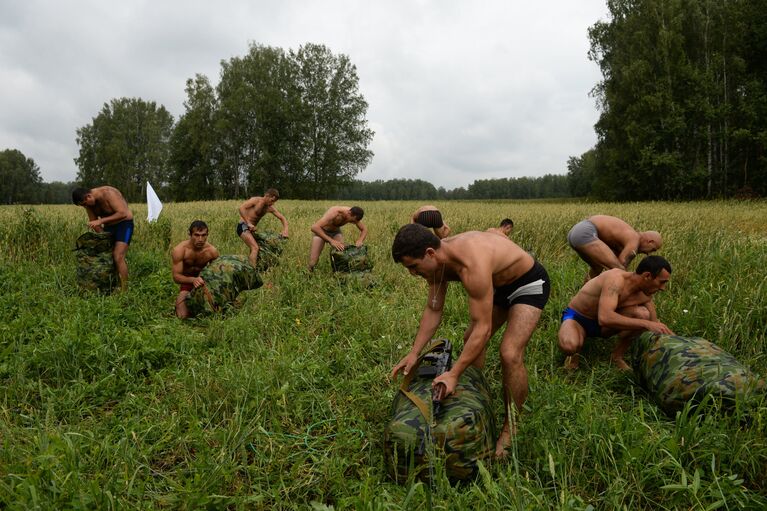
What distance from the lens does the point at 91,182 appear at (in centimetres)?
5131

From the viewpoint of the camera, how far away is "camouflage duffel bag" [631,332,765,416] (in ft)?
9.63

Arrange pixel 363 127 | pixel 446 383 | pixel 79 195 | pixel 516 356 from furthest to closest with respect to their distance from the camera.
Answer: pixel 363 127, pixel 79 195, pixel 516 356, pixel 446 383

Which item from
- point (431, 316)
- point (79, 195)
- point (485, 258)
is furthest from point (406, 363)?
point (79, 195)

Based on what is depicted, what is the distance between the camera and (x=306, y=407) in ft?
11.0

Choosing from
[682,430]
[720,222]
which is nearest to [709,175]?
[720,222]

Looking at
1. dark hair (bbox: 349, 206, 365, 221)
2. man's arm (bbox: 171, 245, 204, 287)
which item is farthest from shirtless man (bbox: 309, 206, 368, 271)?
man's arm (bbox: 171, 245, 204, 287)

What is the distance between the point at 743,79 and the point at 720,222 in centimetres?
1983

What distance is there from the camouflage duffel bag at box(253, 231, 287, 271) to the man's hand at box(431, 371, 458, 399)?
Answer: 17.6ft

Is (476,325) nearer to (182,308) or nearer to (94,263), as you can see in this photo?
(182,308)

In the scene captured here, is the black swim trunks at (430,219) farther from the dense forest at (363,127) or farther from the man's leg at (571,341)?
the dense forest at (363,127)

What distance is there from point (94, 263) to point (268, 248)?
8.47ft

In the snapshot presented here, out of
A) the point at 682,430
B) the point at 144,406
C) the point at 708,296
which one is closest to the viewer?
the point at 682,430

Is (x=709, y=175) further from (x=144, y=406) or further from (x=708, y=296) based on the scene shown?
(x=144, y=406)

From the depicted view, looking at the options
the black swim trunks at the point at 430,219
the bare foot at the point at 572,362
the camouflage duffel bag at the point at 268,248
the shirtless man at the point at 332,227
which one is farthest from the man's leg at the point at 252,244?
the bare foot at the point at 572,362
